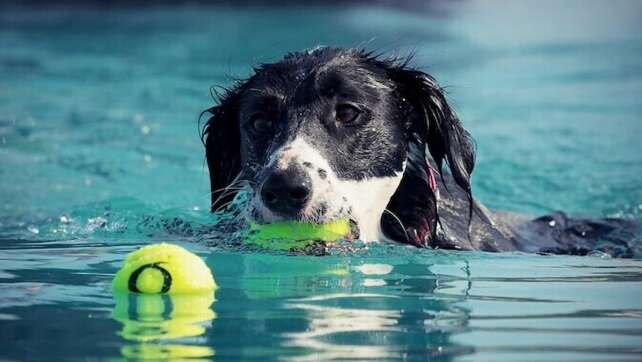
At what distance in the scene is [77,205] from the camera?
7.89 meters

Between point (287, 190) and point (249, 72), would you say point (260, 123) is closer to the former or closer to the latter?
point (287, 190)

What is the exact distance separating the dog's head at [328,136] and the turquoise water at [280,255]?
265 millimetres

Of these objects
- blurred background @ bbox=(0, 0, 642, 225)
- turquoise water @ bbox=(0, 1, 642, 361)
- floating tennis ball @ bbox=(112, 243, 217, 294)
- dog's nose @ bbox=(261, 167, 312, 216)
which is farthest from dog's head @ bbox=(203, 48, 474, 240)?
floating tennis ball @ bbox=(112, 243, 217, 294)

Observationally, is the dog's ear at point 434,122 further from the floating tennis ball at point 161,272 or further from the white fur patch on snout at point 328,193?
the floating tennis ball at point 161,272

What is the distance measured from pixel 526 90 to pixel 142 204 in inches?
227

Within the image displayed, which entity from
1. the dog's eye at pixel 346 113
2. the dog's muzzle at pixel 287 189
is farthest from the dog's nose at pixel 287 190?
the dog's eye at pixel 346 113

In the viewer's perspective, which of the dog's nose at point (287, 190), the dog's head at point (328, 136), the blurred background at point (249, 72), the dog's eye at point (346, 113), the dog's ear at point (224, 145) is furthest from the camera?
the blurred background at point (249, 72)

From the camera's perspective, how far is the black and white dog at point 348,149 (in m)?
4.70

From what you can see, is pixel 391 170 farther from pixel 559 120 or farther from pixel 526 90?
pixel 526 90

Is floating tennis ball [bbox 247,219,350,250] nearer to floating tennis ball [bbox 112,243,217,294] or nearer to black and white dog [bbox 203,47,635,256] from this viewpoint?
black and white dog [bbox 203,47,635,256]

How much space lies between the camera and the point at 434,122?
18.3 ft

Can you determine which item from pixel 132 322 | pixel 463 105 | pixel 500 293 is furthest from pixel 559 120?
pixel 132 322

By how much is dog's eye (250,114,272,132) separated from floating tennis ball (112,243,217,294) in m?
1.20

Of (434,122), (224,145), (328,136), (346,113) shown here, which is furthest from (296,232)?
(224,145)
